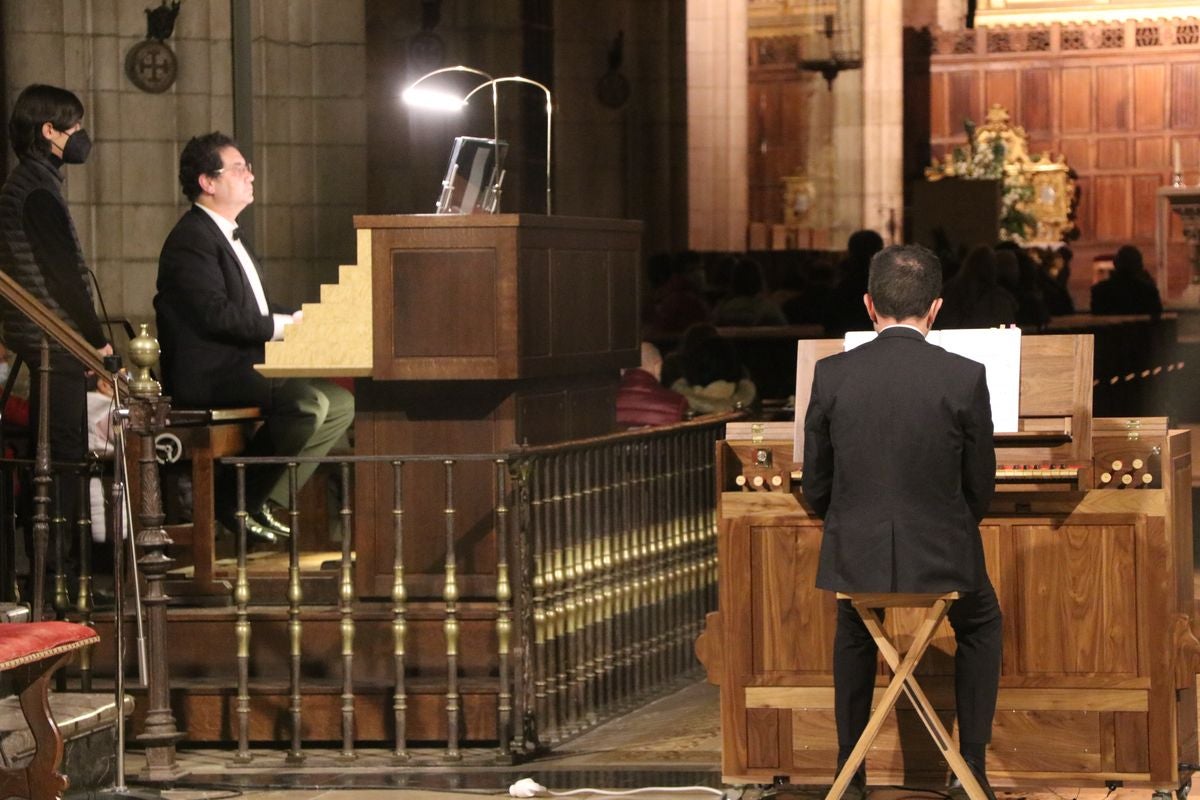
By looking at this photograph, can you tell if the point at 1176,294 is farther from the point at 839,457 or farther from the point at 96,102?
the point at 839,457

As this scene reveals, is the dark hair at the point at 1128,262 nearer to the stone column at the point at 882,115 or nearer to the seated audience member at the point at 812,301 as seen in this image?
the seated audience member at the point at 812,301

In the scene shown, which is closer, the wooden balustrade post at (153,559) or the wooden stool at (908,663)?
the wooden stool at (908,663)

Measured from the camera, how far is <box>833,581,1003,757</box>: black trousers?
5.21 m

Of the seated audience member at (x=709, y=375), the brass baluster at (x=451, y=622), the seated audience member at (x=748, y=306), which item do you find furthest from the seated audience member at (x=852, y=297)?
the brass baluster at (x=451, y=622)

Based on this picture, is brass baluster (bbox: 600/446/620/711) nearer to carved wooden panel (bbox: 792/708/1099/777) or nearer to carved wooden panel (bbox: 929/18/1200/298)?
carved wooden panel (bbox: 792/708/1099/777)

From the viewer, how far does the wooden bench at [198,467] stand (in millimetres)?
7004

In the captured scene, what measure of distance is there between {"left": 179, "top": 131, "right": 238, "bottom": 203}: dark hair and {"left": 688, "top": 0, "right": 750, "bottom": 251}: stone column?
12.3 metres

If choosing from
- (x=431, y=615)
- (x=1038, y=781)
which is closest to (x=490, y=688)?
(x=431, y=615)

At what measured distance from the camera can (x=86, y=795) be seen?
601 cm

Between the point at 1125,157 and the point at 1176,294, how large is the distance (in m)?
2.43

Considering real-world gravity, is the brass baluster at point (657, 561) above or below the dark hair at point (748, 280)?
below

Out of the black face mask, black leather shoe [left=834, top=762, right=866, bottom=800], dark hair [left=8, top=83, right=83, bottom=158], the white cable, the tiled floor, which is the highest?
dark hair [left=8, top=83, right=83, bottom=158]

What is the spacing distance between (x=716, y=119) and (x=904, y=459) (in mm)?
14800

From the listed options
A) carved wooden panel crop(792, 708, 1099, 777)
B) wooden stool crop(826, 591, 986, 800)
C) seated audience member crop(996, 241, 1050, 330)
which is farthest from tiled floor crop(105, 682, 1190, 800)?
seated audience member crop(996, 241, 1050, 330)
